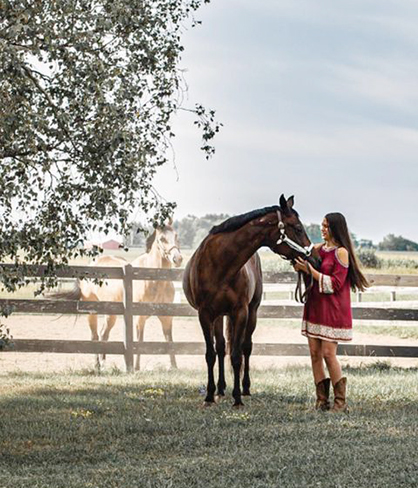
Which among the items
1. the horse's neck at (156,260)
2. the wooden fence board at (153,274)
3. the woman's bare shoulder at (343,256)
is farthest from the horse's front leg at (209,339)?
the horse's neck at (156,260)

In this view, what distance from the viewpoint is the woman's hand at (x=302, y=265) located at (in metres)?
7.78

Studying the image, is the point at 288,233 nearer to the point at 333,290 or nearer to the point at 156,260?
the point at 333,290

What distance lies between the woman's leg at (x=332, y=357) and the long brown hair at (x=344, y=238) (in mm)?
635

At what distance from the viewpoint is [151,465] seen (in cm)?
603

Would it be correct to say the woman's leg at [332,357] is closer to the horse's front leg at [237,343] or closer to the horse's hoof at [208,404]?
the horse's front leg at [237,343]

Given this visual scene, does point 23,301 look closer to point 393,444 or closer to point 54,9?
point 54,9

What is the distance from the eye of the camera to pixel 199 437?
6.88 meters

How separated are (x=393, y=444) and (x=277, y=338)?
11978 millimetres

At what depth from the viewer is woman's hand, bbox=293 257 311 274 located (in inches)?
306

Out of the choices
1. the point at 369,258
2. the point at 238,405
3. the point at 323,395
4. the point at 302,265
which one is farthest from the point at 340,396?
the point at 369,258

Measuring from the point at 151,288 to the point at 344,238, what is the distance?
624cm

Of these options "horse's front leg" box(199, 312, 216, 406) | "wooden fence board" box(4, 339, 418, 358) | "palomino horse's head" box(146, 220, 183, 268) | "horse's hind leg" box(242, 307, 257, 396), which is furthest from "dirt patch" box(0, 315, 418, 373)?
"horse's front leg" box(199, 312, 216, 406)

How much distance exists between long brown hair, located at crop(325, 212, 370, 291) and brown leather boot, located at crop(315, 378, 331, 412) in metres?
1.06

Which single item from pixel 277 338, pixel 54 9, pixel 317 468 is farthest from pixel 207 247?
pixel 277 338
